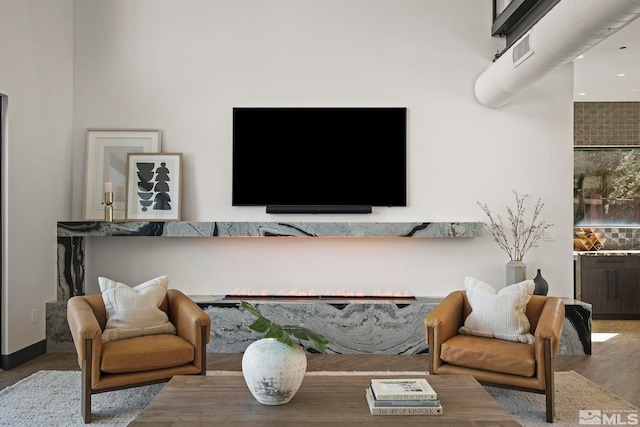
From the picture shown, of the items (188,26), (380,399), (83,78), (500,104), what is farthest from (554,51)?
(83,78)

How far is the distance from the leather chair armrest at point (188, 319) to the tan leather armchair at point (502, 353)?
1.45 meters

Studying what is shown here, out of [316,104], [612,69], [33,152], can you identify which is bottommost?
[33,152]

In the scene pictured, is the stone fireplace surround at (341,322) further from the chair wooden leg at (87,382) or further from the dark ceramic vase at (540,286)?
the chair wooden leg at (87,382)

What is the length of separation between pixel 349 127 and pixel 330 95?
367 millimetres

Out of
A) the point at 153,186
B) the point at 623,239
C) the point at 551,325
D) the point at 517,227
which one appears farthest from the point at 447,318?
the point at 623,239

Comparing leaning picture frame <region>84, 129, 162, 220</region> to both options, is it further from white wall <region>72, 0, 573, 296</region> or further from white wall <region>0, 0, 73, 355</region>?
white wall <region>0, 0, 73, 355</region>

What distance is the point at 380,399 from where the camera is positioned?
2.36 m

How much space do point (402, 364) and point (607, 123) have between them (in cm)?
484

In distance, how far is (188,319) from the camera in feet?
11.8

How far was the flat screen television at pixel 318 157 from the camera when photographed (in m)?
5.27

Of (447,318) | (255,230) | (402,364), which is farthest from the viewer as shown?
(255,230)

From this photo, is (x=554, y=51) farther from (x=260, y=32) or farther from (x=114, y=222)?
(x=114, y=222)

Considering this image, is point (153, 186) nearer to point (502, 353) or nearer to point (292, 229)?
point (292, 229)

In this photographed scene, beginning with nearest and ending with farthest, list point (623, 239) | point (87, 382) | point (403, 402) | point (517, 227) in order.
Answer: point (403, 402) < point (87, 382) < point (517, 227) < point (623, 239)
